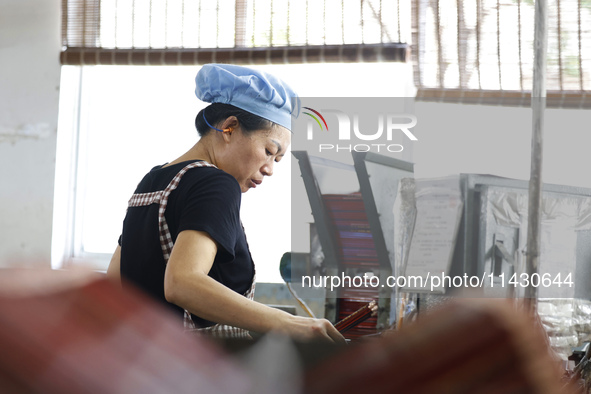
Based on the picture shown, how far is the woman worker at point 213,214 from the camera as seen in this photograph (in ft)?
3.05

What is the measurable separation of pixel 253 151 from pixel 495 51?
206 centimetres

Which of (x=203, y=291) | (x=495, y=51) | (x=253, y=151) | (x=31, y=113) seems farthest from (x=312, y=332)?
(x=31, y=113)

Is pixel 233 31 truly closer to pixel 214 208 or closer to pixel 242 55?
pixel 242 55

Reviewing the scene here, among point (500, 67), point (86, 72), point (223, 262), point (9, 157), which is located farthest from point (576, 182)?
point (9, 157)

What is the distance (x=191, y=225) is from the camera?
3.19 feet

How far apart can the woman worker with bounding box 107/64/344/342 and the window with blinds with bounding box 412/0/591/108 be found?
1.76 m

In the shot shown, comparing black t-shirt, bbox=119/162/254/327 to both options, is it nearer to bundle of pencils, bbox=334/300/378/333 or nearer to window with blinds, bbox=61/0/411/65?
bundle of pencils, bbox=334/300/378/333

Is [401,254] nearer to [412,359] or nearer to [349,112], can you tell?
[349,112]

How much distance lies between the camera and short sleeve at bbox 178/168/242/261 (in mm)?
981

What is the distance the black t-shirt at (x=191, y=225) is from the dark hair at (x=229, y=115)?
203 millimetres

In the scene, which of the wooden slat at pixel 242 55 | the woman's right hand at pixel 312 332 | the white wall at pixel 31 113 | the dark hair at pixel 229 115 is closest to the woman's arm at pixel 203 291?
the woman's right hand at pixel 312 332

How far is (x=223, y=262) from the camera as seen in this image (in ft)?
3.50

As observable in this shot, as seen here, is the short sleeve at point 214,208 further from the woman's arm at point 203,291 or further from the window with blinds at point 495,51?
the window with blinds at point 495,51

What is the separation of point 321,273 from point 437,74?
1.33m
